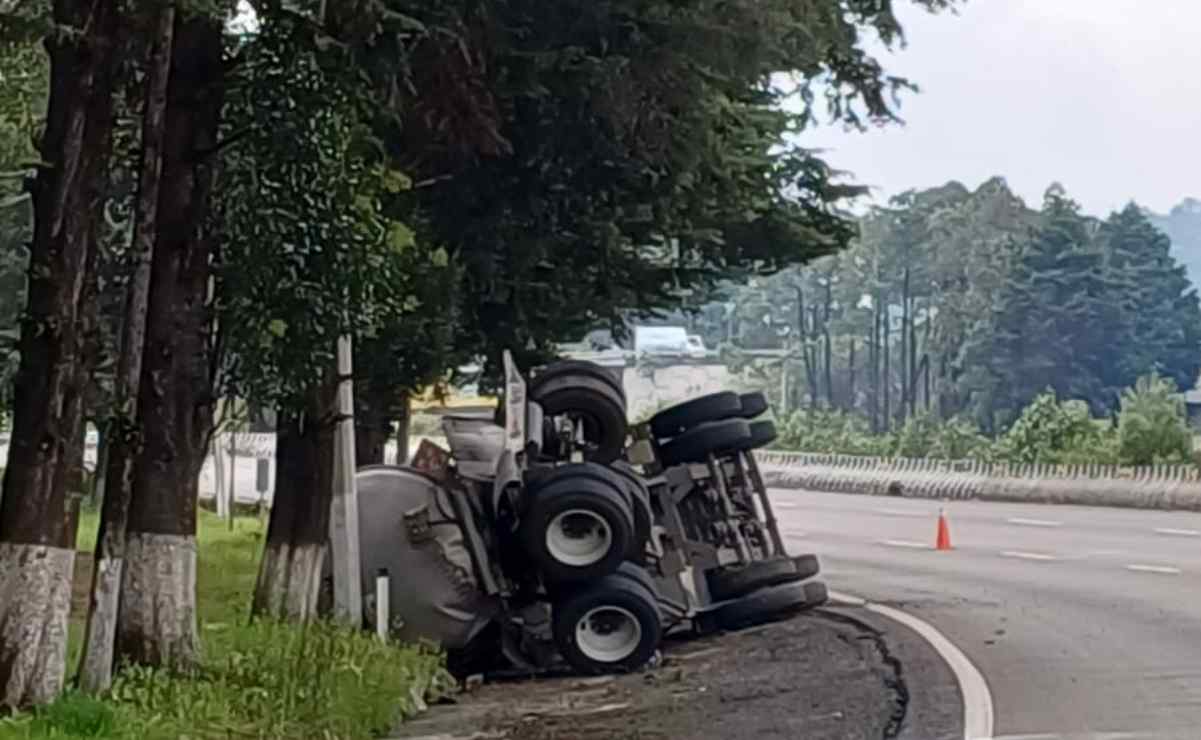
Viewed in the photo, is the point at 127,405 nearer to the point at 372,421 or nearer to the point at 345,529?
the point at 345,529

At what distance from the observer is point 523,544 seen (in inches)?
565

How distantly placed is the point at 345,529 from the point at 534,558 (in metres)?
1.40

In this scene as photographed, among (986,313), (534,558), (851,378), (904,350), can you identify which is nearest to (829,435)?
(986,313)

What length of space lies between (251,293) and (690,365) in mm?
63536

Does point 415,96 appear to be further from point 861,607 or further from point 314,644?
point 861,607

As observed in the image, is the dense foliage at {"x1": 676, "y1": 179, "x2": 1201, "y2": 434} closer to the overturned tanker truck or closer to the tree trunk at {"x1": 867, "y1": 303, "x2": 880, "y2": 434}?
the tree trunk at {"x1": 867, "y1": 303, "x2": 880, "y2": 434}

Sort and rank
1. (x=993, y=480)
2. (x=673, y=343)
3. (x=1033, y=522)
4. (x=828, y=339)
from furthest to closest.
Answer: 1. (x=673, y=343)
2. (x=828, y=339)
3. (x=993, y=480)
4. (x=1033, y=522)

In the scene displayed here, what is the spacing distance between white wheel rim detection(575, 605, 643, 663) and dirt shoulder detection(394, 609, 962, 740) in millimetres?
242

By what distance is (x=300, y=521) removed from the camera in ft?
49.2

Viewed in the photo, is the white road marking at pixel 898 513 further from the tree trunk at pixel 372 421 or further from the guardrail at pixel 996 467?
the tree trunk at pixel 372 421

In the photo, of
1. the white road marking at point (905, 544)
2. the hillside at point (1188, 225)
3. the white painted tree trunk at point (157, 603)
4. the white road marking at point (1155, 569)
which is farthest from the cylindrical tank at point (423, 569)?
the hillside at point (1188, 225)

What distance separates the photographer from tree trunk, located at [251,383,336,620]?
14.6 meters

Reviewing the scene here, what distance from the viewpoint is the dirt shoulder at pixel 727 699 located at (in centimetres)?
1082

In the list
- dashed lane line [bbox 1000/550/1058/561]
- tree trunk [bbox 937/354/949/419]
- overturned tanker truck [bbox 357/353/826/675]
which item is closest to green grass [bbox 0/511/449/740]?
overturned tanker truck [bbox 357/353/826/675]
